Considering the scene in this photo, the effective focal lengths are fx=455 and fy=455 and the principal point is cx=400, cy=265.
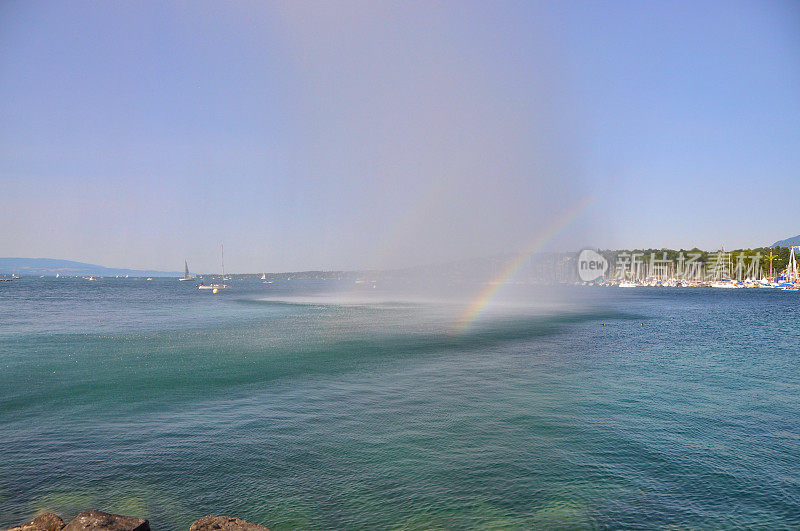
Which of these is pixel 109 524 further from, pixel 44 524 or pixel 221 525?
pixel 221 525

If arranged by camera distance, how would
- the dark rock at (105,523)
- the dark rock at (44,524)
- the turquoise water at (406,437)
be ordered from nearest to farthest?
the dark rock at (105,523) < the dark rock at (44,524) < the turquoise water at (406,437)

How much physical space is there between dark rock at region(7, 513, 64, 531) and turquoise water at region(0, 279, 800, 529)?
72.6 inches

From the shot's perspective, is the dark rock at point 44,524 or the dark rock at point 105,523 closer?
the dark rock at point 105,523

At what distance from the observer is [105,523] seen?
39.0 feet

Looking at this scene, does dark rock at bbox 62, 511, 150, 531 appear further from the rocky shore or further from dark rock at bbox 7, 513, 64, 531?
dark rock at bbox 7, 513, 64, 531

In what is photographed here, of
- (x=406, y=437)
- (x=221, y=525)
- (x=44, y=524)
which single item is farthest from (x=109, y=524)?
(x=406, y=437)

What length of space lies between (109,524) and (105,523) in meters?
0.12


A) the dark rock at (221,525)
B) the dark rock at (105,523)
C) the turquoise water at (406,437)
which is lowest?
the turquoise water at (406,437)

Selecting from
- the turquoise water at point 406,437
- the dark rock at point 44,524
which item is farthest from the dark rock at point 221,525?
the dark rock at point 44,524

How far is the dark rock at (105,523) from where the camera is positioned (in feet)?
38.5

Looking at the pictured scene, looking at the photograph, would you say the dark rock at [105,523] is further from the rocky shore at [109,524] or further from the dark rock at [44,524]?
the dark rock at [44,524]

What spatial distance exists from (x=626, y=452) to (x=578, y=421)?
4.22 meters

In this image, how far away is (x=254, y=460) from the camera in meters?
18.5

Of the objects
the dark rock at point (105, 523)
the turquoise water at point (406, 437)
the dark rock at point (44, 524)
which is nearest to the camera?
the dark rock at point (105, 523)
